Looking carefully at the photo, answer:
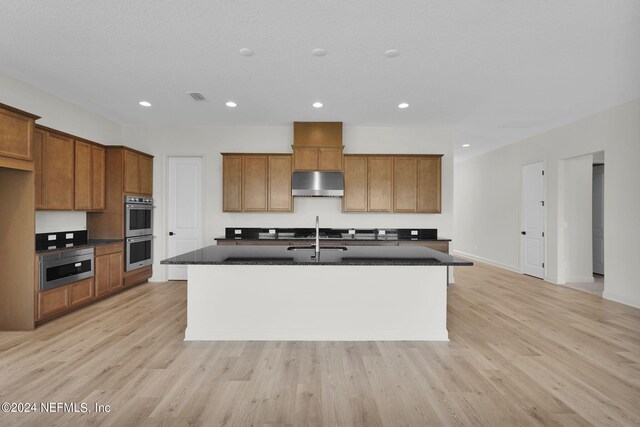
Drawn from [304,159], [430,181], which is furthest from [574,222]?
[304,159]

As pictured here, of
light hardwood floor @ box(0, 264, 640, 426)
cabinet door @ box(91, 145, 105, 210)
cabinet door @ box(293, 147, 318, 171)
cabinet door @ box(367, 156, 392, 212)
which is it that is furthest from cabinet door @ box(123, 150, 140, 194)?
cabinet door @ box(367, 156, 392, 212)

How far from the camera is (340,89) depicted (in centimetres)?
417

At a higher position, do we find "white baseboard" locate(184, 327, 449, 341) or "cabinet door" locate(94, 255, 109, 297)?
"cabinet door" locate(94, 255, 109, 297)

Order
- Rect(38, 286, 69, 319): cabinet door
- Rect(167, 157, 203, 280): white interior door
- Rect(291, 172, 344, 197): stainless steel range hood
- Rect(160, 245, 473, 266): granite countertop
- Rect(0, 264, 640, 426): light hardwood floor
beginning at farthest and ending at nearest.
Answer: Rect(167, 157, 203, 280): white interior door, Rect(291, 172, 344, 197): stainless steel range hood, Rect(38, 286, 69, 319): cabinet door, Rect(160, 245, 473, 266): granite countertop, Rect(0, 264, 640, 426): light hardwood floor

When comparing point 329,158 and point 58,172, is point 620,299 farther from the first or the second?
point 58,172

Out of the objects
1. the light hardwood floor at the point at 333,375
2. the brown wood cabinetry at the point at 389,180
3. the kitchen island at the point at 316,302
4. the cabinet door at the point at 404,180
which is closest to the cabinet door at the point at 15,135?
the light hardwood floor at the point at 333,375

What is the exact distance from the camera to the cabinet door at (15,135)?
3.16 meters

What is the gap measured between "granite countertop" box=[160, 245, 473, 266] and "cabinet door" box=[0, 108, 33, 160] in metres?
2.04

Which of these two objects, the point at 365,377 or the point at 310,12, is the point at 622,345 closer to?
the point at 365,377

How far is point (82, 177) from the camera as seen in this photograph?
4.55 m

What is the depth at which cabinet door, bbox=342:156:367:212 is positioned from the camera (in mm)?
5668

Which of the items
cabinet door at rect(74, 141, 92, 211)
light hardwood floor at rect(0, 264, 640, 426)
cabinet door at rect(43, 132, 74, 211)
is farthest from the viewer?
cabinet door at rect(74, 141, 92, 211)

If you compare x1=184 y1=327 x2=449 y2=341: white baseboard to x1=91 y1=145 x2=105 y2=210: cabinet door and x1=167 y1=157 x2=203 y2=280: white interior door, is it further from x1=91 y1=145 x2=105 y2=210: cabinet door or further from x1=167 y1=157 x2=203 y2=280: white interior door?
x1=167 y1=157 x2=203 y2=280: white interior door

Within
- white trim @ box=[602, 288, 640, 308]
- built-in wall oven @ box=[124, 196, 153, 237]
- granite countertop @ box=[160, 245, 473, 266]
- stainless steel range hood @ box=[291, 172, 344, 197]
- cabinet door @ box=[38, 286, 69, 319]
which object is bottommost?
white trim @ box=[602, 288, 640, 308]
